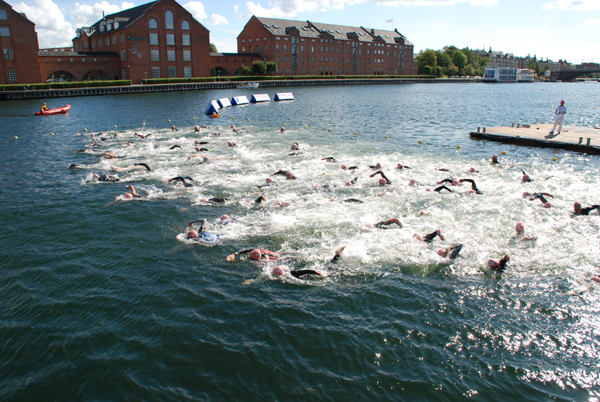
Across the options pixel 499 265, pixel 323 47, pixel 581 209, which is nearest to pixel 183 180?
pixel 499 265

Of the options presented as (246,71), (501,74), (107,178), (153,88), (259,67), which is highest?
(501,74)

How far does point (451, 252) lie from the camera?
12.4 meters

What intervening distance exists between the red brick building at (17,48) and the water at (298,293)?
7107cm

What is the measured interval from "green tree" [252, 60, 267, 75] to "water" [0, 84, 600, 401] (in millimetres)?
97360

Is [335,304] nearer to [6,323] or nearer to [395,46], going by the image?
[6,323]

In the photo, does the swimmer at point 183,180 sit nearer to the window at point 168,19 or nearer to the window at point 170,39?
the window at point 170,39

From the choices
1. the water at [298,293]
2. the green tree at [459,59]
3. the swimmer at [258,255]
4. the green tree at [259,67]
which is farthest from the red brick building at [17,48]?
the green tree at [459,59]

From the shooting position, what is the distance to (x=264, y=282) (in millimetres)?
11273

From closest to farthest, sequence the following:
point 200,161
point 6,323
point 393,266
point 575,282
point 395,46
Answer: point 6,323
point 575,282
point 393,266
point 200,161
point 395,46

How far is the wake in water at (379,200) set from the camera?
12.6 meters

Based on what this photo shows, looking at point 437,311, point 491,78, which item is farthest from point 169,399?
point 491,78

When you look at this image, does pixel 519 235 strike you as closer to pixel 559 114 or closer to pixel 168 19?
pixel 559 114

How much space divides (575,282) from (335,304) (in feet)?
23.1

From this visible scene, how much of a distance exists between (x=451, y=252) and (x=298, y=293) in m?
5.30
